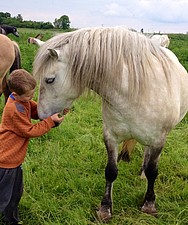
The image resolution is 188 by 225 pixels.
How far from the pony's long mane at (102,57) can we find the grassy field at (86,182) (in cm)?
30

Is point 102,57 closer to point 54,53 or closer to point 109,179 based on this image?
point 54,53

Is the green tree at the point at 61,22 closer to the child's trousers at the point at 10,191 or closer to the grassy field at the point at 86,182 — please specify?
the grassy field at the point at 86,182

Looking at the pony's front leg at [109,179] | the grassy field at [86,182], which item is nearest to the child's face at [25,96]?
the grassy field at [86,182]

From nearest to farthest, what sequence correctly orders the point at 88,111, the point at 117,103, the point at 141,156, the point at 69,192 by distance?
the point at 117,103
the point at 69,192
the point at 141,156
the point at 88,111

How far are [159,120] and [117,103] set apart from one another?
36 centimetres

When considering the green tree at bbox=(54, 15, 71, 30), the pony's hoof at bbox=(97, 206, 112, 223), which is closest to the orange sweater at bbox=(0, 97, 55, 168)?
the pony's hoof at bbox=(97, 206, 112, 223)

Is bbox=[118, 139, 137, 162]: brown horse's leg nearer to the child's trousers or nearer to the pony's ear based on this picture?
the child's trousers

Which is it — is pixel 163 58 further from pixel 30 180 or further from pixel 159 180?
pixel 30 180

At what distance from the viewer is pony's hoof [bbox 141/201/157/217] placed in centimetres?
288

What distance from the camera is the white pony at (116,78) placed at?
231cm

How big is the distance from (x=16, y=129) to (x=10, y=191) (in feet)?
1.53

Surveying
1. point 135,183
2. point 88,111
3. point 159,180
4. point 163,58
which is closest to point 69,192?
point 135,183

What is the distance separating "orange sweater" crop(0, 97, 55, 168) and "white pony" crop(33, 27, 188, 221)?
0.57 feet

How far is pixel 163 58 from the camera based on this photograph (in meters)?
2.62
